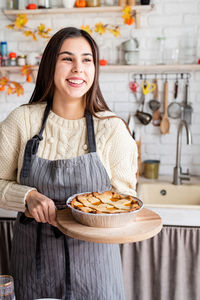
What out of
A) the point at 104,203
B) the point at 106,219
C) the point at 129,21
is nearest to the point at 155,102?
the point at 129,21

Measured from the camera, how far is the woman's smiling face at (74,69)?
4.06 ft

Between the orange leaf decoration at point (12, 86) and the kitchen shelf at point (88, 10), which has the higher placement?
the kitchen shelf at point (88, 10)

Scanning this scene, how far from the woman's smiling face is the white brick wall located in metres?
1.37

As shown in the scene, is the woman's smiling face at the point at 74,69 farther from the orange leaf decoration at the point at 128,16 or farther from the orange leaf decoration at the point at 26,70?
the orange leaf decoration at the point at 26,70

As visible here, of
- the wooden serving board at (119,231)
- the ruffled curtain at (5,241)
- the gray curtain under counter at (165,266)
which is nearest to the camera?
the wooden serving board at (119,231)

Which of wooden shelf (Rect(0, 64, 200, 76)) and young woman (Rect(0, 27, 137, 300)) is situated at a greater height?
wooden shelf (Rect(0, 64, 200, 76))

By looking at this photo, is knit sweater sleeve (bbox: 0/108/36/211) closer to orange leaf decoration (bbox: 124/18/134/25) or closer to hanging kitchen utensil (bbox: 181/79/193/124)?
orange leaf decoration (bbox: 124/18/134/25)

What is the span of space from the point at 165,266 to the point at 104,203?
42.9 inches

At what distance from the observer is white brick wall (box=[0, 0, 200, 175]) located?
99.0 inches

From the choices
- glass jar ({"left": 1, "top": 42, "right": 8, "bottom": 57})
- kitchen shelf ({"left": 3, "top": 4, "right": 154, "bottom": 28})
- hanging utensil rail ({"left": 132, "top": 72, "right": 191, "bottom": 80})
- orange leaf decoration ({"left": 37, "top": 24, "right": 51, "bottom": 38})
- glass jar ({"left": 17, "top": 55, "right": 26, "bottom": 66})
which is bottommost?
hanging utensil rail ({"left": 132, "top": 72, "right": 191, "bottom": 80})

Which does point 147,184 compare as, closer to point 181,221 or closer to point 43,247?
point 181,221

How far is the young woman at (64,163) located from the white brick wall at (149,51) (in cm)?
132

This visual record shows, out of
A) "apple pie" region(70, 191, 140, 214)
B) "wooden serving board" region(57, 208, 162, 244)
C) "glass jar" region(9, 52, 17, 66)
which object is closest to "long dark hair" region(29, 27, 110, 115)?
"apple pie" region(70, 191, 140, 214)

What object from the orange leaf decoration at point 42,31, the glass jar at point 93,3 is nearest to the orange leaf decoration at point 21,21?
the orange leaf decoration at point 42,31
